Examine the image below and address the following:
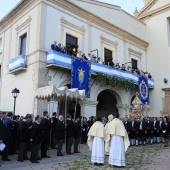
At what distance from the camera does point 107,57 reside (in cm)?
1994

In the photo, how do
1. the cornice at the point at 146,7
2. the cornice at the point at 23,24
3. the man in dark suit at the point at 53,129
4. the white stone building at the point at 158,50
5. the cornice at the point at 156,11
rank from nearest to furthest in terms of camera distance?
the man in dark suit at the point at 53,129
the cornice at the point at 23,24
the white stone building at the point at 158,50
the cornice at the point at 156,11
the cornice at the point at 146,7

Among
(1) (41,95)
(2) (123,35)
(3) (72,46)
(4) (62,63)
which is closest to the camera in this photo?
(1) (41,95)

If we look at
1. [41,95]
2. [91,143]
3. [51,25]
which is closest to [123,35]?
[51,25]

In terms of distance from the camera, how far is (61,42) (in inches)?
649

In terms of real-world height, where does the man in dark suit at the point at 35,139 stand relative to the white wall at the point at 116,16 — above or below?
below

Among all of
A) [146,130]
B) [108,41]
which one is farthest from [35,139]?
[108,41]

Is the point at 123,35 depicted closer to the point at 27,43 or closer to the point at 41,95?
the point at 27,43

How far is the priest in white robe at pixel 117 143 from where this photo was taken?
7889 millimetres

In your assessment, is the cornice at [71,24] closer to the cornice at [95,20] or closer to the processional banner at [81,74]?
the cornice at [95,20]

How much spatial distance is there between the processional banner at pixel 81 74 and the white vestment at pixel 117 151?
24.9ft

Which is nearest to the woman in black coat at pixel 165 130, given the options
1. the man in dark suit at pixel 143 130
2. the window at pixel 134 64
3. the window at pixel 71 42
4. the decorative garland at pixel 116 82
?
the man in dark suit at pixel 143 130

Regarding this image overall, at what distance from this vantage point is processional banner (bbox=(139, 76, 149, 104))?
20.5 meters

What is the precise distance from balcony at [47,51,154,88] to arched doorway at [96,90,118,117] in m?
3.61

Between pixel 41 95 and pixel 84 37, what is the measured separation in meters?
6.88
